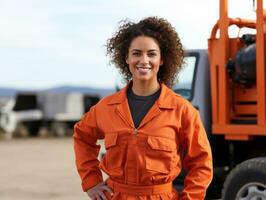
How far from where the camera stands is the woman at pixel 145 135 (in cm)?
278

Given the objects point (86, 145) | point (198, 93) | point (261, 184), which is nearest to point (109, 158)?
point (86, 145)

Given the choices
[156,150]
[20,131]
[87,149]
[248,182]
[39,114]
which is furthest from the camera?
[39,114]

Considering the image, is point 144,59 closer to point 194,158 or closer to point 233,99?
point 194,158

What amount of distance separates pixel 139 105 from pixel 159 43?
0.98ft

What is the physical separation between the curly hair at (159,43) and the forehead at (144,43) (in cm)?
2

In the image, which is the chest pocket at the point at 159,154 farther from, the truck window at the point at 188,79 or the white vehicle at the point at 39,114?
the white vehicle at the point at 39,114

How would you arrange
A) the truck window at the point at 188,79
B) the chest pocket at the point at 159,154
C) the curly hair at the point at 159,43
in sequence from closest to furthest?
the chest pocket at the point at 159,154, the curly hair at the point at 159,43, the truck window at the point at 188,79

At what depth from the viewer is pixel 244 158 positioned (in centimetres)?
687

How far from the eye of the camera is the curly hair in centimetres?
297

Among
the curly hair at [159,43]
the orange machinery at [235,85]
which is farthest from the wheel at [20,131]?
the curly hair at [159,43]

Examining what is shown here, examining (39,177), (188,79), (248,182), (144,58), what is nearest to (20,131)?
(39,177)

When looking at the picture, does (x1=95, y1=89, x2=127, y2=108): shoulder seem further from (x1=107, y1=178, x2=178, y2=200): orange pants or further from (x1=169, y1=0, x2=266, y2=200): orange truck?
(x1=169, y1=0, x2=266, y2=200): orange truck

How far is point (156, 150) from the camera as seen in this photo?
2.76 metres

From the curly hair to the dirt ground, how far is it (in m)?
6.40
